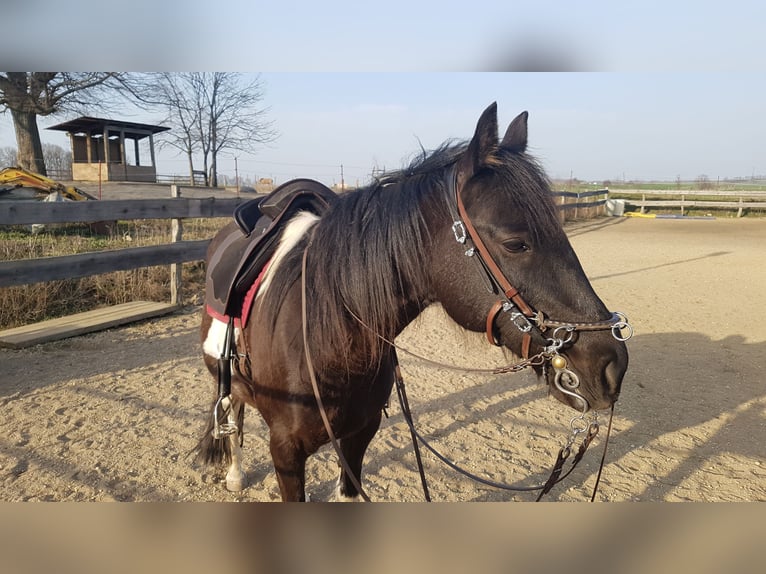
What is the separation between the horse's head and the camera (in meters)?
1.41

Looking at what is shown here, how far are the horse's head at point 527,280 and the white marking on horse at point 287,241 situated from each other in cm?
84

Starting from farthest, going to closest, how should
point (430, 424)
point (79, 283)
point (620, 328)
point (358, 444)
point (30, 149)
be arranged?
1. point (30, 149)
2. point (79, 283)
3. point (430, 424)
4. point (358, 444)
5. point (620, 328)

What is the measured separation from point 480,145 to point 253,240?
131 cm

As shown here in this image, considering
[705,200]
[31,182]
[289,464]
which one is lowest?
[289,464]

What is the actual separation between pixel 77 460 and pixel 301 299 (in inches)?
95.6

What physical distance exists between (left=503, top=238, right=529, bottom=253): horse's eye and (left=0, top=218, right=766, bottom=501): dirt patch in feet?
1.37

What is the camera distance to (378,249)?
163cm

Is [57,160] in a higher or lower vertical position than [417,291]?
higher

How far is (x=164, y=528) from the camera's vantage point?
0.68 meters

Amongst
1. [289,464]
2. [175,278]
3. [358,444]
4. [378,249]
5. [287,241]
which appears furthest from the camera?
[175,278]

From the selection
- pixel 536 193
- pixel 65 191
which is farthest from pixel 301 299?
pixel 65 191

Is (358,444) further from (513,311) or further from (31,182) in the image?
(31,182)

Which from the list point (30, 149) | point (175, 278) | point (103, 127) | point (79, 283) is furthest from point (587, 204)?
point (103, 127)

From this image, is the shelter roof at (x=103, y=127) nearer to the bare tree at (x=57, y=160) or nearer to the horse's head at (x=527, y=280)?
the bare tree at (x=57, y=160)
